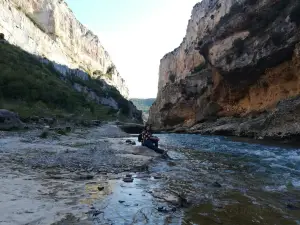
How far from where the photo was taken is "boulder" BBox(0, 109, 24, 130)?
18703mm

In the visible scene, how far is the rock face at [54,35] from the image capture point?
194 feet

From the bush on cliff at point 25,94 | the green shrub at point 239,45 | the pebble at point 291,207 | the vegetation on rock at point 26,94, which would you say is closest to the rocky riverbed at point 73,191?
Result: the pebble at point 291,207

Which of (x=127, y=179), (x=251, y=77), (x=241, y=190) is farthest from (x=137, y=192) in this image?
(x=251, y=77)

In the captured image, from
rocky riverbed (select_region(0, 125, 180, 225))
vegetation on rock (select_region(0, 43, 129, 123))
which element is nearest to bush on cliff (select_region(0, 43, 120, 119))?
vegetation on rock (select_region(0, 43, 129, 123))

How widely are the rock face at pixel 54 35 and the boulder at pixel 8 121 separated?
1604 inches

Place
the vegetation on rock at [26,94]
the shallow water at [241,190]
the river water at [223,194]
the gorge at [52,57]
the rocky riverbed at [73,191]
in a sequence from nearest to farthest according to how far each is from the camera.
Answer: the rocky riverbed at [73,191] < the river water at [223,194] < the shallow water at [241,190] < the vegetation on rock at [26,94] < the gorge at [52,57]

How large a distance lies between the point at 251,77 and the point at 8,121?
1047 inches

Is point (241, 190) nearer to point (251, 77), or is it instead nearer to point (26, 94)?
point (251, 77)

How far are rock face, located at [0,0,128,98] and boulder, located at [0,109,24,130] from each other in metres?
40.7

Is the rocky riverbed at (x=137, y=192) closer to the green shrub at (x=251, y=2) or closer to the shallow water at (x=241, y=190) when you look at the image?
the shallow water at (x=241, y=190)

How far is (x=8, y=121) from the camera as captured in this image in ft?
63.2

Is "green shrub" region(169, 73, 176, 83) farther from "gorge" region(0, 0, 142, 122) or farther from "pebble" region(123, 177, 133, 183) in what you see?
"pebble" region(123, 177, 133, 183)

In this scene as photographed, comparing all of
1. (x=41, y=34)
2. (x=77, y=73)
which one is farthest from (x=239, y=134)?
(x=77, y=73)

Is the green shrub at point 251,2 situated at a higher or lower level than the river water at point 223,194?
higher
